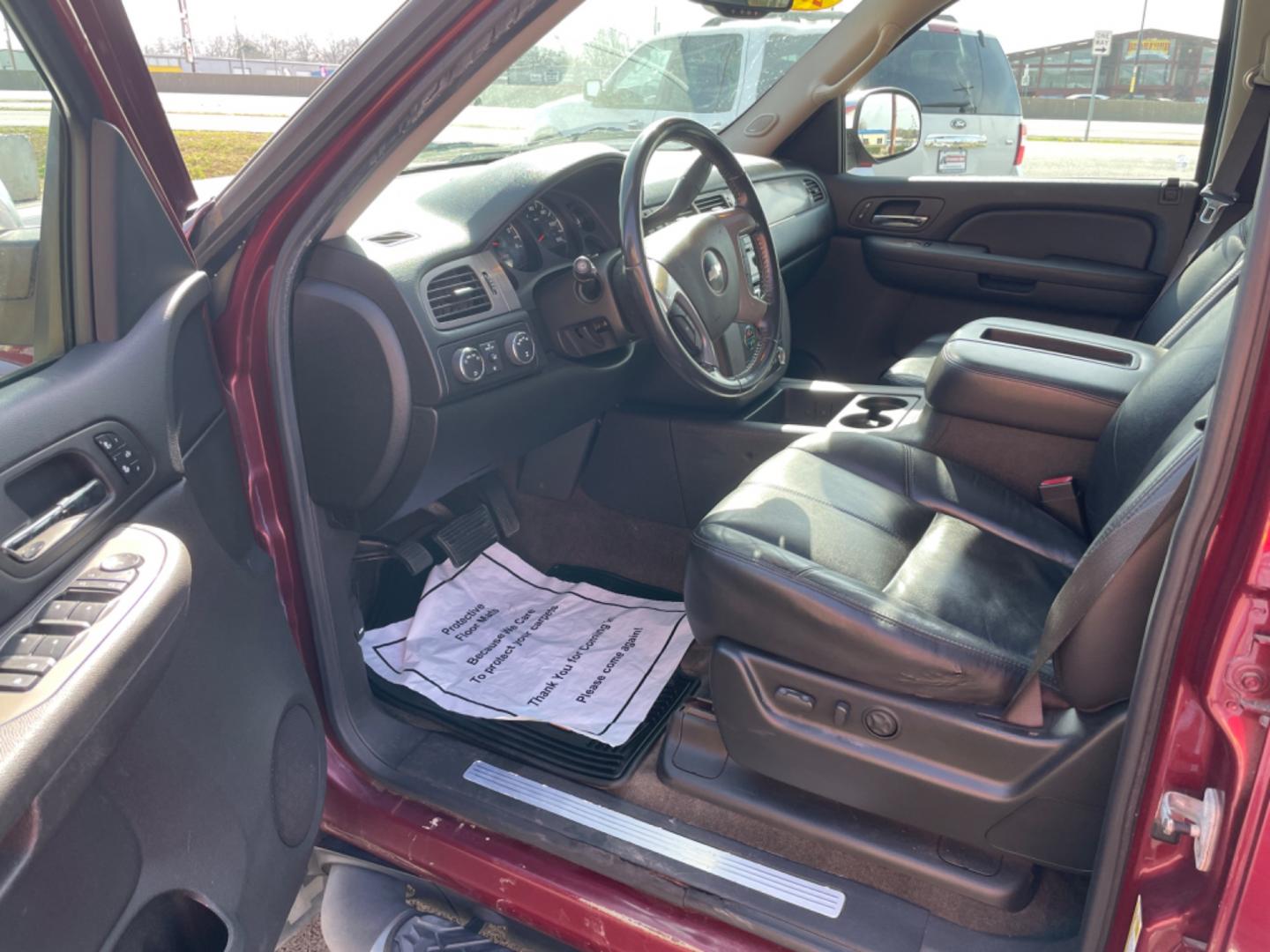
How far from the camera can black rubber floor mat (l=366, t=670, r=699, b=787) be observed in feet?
4.87

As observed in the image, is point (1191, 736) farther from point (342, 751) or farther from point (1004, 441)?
point (342, 751)

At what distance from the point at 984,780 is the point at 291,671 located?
33.2 inches

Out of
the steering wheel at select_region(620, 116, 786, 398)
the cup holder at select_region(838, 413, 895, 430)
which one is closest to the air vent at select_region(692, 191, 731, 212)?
the steering wheel at select_region(620, 116, 786, 398)

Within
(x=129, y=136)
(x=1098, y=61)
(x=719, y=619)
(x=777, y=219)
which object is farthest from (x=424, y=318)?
(x=1098, y=61)

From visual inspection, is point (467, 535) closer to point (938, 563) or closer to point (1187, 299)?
point (938, 563)

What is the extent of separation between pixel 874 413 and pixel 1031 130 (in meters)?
2.27

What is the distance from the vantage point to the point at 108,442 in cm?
95

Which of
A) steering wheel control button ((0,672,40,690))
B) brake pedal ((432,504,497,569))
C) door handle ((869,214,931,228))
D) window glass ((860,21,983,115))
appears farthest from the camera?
window glass ((860,21,983,115))

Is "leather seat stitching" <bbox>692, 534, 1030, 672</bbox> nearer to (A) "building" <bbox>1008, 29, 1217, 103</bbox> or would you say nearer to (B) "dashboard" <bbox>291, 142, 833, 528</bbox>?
(B) "dashboard" <bbox>291, 142, 833, 528</bbox>

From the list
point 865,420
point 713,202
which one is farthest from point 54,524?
point 713,202

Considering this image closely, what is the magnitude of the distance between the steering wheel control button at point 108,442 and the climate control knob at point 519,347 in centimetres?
70

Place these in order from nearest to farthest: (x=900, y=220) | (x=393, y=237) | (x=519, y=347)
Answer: (x=393, y=237)
(x=519, y=347)
(x=900, y=220)

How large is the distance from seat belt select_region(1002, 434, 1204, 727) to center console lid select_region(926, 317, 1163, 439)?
26.2 inches

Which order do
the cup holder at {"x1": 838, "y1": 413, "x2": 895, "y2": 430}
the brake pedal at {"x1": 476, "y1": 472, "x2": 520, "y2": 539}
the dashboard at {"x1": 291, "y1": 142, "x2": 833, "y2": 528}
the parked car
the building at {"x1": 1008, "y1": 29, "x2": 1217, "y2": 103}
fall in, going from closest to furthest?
the dashboard at {"x1": 291, "y1": 142, "x2": 833, "y2": 528} < the cup holder at {"x1": 838, "y1": 413, "x2": 895, "y2": 430} < the brake pedal at {"x1": 476, "y1": 472, "x2": 520, "y2": 539} < the parked car < the building at {"x1": 1008, "y1": 29, "x2": 1217, "y2": 103}
